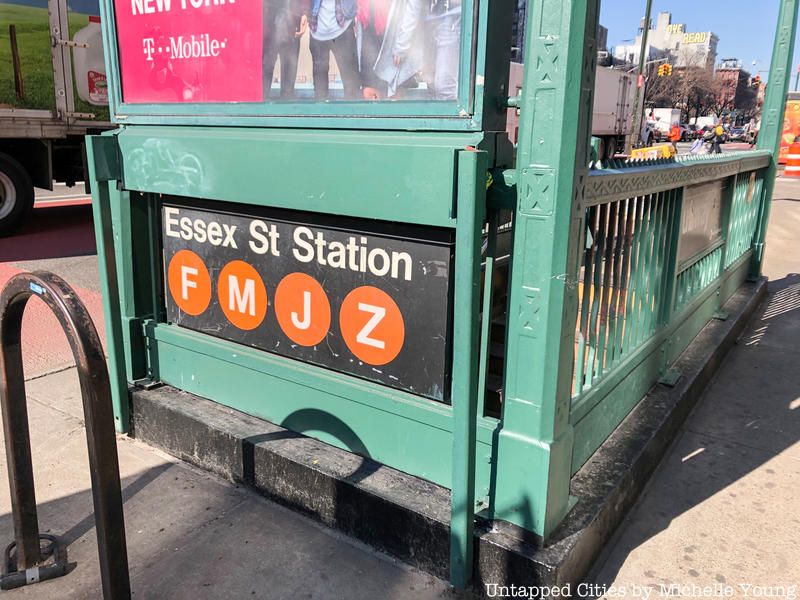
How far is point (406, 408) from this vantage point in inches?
104

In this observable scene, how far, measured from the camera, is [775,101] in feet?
22.4

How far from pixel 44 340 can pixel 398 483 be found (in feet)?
11.8

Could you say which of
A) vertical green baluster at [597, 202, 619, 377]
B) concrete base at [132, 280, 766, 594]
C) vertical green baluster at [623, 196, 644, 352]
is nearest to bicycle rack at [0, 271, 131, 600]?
concrete base at [132, 280, 766, 594]

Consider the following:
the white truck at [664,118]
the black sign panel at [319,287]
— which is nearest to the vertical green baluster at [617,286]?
the black sign panel at [319,287]

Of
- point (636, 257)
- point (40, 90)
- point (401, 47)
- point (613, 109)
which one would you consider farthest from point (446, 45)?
point (613, 109)

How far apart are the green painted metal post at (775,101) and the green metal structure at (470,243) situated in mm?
3688

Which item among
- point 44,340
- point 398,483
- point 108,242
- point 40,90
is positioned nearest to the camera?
point 398,483

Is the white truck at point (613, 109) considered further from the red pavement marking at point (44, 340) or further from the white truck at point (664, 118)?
the white truck at point (664, 118)

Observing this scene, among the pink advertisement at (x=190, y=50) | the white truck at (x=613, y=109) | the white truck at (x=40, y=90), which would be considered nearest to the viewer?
the pink advertisement at (x=190, y=50)

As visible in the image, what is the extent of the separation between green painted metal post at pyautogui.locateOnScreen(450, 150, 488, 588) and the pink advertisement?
116cm

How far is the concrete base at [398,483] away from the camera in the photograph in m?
2.36

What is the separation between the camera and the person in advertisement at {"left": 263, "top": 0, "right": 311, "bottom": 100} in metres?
2.61

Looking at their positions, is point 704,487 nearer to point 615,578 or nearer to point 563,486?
point 615,578

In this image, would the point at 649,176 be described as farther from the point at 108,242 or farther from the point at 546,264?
the point at 108,242
